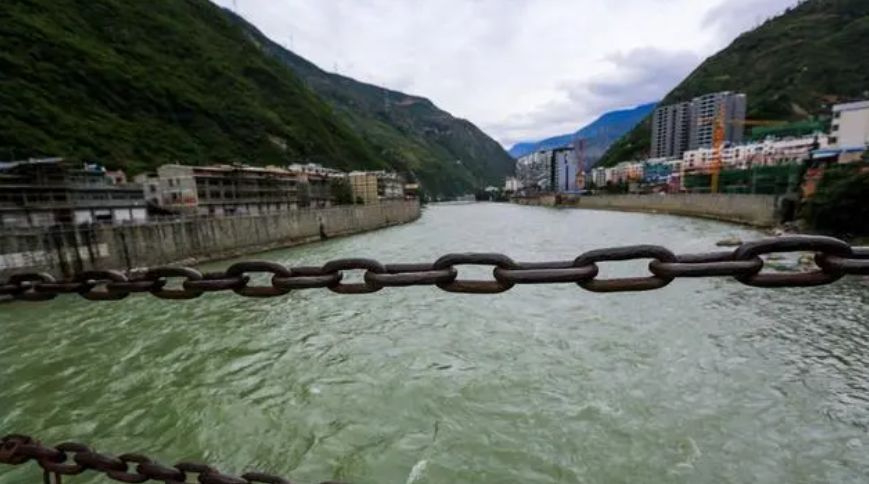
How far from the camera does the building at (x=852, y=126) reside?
1564 inches

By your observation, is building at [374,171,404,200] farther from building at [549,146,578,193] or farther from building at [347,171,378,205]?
building at [549,146,578,193]

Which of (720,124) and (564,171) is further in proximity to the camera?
(564,171)

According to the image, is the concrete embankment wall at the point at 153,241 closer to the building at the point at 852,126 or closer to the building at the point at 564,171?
the building at the point at 852,126

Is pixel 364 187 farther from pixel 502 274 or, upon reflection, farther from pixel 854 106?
pixel 502 274

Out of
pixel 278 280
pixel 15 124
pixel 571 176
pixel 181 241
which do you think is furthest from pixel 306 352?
pixel 571 176

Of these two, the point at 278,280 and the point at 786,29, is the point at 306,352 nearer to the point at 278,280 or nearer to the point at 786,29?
the point at 278,280

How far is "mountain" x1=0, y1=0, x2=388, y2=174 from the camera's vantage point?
4509 centimetres

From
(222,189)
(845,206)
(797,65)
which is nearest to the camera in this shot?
(845,206)

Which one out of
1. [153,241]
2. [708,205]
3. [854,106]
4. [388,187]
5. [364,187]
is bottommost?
[708,205]

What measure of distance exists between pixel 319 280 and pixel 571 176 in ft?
450

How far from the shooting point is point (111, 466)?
1315mm

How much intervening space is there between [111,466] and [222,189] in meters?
45.9

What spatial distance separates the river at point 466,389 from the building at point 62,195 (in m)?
17.9

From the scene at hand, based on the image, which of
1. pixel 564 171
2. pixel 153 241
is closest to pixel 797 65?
pixel 564 171
